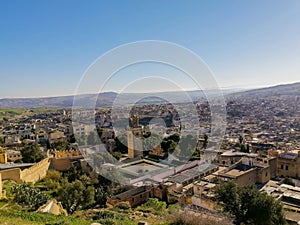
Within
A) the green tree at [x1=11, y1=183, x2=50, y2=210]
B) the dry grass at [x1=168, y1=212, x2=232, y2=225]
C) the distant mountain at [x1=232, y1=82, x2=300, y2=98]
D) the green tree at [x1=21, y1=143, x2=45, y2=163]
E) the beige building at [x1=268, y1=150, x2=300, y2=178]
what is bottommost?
the beige building at [x1=268, y1=150, x2=300, y2=178]

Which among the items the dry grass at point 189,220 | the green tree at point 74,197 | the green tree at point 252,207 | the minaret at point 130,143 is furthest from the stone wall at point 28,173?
the dry grass at point 189,220

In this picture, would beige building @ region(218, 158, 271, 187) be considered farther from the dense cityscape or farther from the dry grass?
the dry grass

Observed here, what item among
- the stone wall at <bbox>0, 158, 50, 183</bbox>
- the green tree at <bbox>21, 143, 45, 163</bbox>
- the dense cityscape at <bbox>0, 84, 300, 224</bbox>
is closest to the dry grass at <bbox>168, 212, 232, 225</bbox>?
the dense cityscape at <bbox>0, 84, 300, 224</bbox>

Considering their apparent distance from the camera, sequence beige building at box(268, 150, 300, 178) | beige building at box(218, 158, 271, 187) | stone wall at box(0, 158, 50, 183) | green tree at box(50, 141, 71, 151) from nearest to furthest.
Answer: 1. stone wall at box(0, 158, 50, 183)
2. beige building at box(218, 158, 271, 187)
3. beige building at box(268, 150, 300, 178)
4. green tree at box(50, 141, 71, 151)

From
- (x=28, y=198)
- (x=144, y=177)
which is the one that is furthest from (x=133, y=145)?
(x=28, y=198)

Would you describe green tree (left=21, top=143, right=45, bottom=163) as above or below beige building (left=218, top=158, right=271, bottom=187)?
above

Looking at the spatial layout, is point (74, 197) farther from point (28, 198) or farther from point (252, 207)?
point (252, 207)

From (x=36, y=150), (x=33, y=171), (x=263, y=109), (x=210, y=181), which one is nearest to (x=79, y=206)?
(x=33, y=171)

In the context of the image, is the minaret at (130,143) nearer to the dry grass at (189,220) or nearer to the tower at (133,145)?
the tower at (133,145)

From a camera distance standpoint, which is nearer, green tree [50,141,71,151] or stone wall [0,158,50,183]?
stone wall [0,158,50,183]
